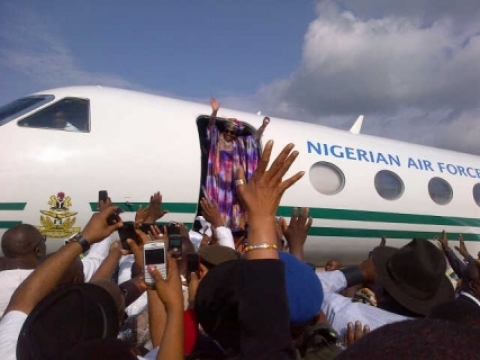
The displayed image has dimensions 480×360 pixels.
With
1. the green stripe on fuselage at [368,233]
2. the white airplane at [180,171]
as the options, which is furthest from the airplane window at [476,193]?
the green stripe on fuselage at [368,233]

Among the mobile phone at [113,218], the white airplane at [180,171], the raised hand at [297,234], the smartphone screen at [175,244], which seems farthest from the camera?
the white airplane at [180,171]

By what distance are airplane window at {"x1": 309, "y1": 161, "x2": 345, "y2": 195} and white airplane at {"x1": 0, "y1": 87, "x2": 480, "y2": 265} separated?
18mm

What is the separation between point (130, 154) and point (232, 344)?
4.39 m

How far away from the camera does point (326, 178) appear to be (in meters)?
7.29

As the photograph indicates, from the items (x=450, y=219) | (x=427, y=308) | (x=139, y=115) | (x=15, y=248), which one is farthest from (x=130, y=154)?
(x=450, y=219)

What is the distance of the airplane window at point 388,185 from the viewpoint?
25.4 ft

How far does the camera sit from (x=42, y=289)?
7.29 ft

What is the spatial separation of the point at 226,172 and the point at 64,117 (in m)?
2.24

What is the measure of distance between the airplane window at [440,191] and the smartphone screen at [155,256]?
7327 millimetres

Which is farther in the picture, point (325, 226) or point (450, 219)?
point (450, 219)

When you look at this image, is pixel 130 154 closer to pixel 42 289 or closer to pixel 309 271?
pixel 42 289

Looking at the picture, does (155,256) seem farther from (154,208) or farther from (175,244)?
(154,208)

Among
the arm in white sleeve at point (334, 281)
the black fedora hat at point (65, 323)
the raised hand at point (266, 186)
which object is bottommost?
the arm in white sleeve at point (334, 281)

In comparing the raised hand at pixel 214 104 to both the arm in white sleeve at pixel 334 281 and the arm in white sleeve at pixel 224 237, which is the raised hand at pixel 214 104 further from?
the arm in white sleeve at pixel 334 281
